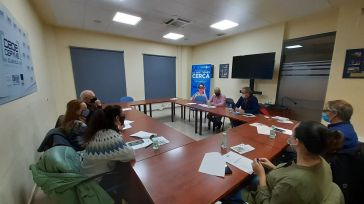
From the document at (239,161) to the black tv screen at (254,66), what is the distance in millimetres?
3470

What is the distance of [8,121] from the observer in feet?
4.85

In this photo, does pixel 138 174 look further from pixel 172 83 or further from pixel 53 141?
pixel 172 83

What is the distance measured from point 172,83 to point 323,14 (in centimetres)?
512

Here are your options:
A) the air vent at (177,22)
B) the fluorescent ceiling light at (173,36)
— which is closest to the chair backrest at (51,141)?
the air vent at (177,22)

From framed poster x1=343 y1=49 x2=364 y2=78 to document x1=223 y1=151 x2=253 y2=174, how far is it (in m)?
3.21

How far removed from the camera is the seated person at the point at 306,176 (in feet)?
2.81

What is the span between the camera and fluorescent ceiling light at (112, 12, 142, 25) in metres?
3.59

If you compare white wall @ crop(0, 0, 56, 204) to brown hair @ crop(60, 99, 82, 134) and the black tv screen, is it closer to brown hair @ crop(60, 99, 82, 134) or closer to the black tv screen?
brown hair @ crop(60, 99, 82, 134)

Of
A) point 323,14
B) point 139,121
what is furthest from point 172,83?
point 323,14

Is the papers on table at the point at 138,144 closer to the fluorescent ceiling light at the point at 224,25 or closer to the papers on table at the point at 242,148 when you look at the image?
the papers on table at the point at 242,148

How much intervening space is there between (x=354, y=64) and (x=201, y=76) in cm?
449

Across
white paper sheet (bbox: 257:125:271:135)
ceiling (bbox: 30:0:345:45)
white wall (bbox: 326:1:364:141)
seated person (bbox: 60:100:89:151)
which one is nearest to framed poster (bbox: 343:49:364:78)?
white wall (bbox: 326:1:364:141)

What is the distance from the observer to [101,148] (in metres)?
1.24

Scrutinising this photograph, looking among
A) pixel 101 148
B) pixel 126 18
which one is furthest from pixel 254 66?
pixel 101 148
